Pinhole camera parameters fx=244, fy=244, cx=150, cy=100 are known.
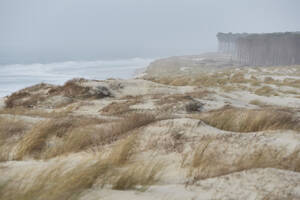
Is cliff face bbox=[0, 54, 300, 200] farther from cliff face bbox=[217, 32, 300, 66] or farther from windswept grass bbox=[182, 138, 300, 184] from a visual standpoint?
cliff face bbox=[217, 32, 300, 66]

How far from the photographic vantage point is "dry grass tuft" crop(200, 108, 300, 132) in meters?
3.63

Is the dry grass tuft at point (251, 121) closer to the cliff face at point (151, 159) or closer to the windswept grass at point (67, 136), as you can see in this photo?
the cliff face at point (151, 159)

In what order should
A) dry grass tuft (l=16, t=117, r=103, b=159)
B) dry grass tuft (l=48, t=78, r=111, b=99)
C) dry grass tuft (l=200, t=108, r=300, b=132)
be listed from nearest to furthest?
dry grass tuft (l=16, t=117, r=103, b=159) → dry grass tuft (l=200, t=108, r=300, b=132) → dry grass tuft (l=48, t=78, r=111, b=99)

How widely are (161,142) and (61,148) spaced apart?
3.60 ft

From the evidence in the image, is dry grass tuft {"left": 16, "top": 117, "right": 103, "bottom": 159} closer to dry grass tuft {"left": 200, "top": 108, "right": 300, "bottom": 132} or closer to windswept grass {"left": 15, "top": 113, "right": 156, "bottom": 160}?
windswept grass {"left": 15, "top": 113, "right": 156, "bottom": 160}

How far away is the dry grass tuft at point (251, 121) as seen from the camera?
3.63m

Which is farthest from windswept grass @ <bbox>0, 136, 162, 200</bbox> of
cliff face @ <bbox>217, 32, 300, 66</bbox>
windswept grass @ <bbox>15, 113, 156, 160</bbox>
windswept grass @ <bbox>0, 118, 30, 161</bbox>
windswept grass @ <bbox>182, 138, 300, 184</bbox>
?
cliff face @ <bbox>217, 32, 300, 66</bbox>

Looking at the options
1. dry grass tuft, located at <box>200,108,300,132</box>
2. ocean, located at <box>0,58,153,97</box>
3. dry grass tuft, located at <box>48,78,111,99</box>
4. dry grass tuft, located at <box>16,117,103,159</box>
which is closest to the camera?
dry grass tuft, located at <box>16,117,103,159</box>

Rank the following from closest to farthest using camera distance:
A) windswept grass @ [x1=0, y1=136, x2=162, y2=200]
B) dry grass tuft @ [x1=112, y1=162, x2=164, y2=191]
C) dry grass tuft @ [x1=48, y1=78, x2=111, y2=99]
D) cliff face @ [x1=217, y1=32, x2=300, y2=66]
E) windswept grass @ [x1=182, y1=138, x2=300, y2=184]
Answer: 1. windswept grass @ [x1=0, y1=136, x2=162, y2=200]
2. dry grass tuft @ [x1=112, y1=162, x2=164, y2=191]
3. windswept grass @ [x1=182, y1=138, x2=300, y2=184]
4. dry grass tuft @ [x1=48, y1=78, x2=111, y2=99]
5. cliff face @ [x1=217, y1=32, x2=300, y2=66]

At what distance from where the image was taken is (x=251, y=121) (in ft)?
12.2

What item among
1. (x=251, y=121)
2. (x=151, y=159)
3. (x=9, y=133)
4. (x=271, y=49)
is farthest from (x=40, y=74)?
(x=271, y=49)

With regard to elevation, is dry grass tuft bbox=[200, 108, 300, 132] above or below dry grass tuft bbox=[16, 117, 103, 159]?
below

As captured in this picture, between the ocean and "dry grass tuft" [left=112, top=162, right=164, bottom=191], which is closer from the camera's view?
"dry grass tuft" [left=112, top=162, right=164, bottom=191]

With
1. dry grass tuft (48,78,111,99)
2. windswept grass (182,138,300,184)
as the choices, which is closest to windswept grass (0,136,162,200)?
windswept grass (182,138,300,184)
